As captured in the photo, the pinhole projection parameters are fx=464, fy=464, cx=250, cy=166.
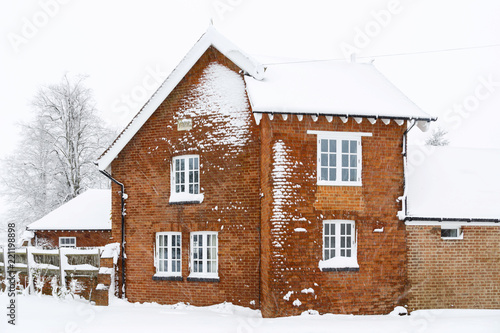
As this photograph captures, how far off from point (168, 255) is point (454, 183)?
10088 millimetres

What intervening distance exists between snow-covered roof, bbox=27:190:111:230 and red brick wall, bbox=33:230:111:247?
0.92 ft

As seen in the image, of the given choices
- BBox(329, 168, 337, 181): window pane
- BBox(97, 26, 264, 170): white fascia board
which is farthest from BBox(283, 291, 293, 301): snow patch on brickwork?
BBox(97, 26, 264, 170): white fascia board

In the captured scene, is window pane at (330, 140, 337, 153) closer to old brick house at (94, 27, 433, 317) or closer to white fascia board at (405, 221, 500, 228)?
old brick house at (94, 27, 433, 317)

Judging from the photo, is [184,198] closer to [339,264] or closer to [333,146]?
[333,146]

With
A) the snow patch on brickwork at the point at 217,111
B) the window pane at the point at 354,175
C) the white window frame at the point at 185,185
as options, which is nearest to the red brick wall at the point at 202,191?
the snow patch on brickwork at the point at 217,111

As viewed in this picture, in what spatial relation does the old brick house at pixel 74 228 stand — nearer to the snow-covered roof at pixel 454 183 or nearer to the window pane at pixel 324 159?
the window pane at pixel 324 159

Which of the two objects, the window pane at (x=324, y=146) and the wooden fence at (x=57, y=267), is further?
the wooden fence at (x=57, y=267)

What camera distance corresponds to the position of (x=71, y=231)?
21.6 m

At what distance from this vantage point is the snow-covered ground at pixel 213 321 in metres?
11.5

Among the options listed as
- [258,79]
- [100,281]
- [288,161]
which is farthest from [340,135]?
[100,281]

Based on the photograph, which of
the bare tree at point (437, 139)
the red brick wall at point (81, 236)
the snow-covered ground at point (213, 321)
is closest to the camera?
the snow-covered ground at point (213, 321)

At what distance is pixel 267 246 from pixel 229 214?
2.11 metres

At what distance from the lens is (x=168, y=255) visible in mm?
15930

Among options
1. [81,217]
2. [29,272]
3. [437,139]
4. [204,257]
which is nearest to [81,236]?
[81,217]
